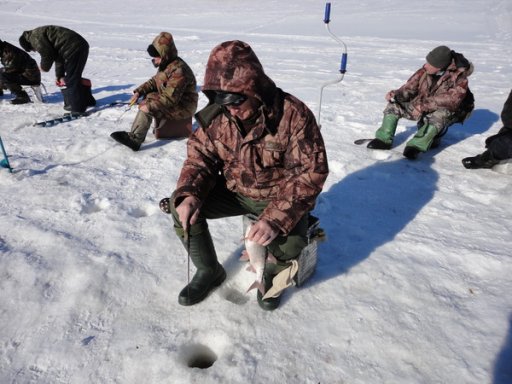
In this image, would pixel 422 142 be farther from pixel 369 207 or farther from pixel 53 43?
pixel 53 43

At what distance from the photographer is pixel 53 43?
18.3 feet

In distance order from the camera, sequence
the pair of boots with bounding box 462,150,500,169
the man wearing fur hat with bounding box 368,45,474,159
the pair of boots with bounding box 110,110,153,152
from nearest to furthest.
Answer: the pair of boots with bounding box 462,150,500,169, the man wearing fur hat with bounding box 368,45,474,159, the pair of boots with bounding box 110,110,153,152

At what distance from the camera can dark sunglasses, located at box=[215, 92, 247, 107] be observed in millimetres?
1794

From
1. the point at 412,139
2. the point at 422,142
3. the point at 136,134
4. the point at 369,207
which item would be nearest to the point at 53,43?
the point at 136,134

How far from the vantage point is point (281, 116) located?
6.35 ft

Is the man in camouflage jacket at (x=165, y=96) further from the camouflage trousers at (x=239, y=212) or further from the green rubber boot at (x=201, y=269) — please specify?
the green rubber boot at (x=201, y=269)

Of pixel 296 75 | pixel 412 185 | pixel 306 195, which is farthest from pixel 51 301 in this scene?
pixel 296 75

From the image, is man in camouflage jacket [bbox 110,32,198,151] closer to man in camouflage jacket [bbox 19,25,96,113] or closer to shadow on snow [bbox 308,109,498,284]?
man in camouflage jacket [bbox 19,25,96,113]

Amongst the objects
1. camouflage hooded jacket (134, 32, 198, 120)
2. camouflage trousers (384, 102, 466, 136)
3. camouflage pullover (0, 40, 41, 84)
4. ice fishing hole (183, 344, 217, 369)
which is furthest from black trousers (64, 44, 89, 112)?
ice fishing hole (183, 344, 217, 369)

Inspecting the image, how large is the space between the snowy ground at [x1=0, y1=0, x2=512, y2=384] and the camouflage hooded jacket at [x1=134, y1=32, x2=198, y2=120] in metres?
0.48

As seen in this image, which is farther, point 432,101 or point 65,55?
point 65,55

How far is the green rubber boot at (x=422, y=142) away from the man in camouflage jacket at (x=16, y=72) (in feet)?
21.5

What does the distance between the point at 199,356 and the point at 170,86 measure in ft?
10.8

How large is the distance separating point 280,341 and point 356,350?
44cm
